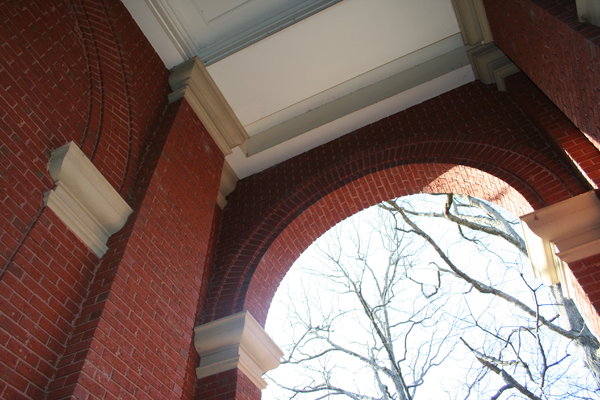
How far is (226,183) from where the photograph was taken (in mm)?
6629

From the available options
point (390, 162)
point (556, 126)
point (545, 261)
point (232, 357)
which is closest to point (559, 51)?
point (556, 126)

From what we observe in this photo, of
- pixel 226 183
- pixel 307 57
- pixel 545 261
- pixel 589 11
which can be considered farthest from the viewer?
pixel 226 183

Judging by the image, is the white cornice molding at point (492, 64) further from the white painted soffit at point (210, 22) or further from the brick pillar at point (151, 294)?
the brick pillar at point (151, 294)

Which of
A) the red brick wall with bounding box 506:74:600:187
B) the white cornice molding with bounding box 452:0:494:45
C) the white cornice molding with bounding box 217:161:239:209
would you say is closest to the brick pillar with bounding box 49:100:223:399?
the white cornice molding with bounding box 217:161:239:209

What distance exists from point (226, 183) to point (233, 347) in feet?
8.02

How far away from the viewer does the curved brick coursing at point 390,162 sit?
204 inches

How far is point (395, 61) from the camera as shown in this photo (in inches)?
244

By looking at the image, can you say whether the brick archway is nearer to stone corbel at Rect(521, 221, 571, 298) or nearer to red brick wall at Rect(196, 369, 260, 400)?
red brick wall at Rect(196, 369, 260, 400)

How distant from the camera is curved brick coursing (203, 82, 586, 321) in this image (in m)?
5.18

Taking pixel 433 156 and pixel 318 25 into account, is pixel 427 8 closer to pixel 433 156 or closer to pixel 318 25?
pixel 318 25

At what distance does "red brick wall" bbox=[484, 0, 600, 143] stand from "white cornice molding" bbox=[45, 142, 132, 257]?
360 cm

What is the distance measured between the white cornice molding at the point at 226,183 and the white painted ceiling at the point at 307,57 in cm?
10

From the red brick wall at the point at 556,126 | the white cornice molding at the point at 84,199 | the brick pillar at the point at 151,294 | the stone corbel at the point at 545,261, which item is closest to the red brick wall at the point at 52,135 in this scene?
the white cornice molding at the point at 84,199

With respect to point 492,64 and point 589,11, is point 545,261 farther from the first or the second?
point 492,64
